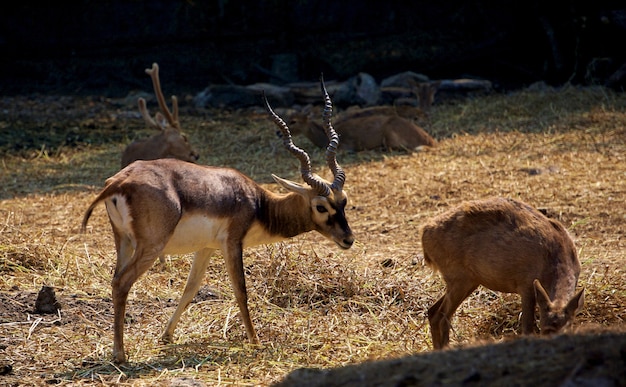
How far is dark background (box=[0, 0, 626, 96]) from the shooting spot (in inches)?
723

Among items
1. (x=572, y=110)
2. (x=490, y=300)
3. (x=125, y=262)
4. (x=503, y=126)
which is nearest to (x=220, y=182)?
(x=125, y=262)

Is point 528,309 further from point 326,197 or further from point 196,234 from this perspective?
point 196,234

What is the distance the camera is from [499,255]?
18.6ft

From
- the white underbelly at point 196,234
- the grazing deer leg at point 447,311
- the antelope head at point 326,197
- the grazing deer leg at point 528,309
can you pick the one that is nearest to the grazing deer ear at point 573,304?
the grazing deer leg at point 528,309

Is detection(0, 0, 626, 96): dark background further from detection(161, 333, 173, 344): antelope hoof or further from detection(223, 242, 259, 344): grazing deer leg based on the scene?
detection(161, 333, 173, 344): antelope hoof

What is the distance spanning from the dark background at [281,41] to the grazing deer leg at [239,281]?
12.4m

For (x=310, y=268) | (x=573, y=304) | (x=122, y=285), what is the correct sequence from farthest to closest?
(x=310, y=268) → (x=122, y=285) → (x=573, y=304)

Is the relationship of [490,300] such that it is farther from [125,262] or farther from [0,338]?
[0,338]

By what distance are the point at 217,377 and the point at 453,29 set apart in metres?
17.3

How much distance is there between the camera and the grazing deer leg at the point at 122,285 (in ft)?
18.5

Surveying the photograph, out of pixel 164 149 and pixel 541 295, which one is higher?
pixel 541 295

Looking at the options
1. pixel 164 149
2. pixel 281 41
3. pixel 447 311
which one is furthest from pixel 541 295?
A: pixel 281 41

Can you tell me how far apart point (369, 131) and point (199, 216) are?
7.22 meters

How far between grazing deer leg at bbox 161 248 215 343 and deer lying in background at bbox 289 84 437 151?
6.45 m
